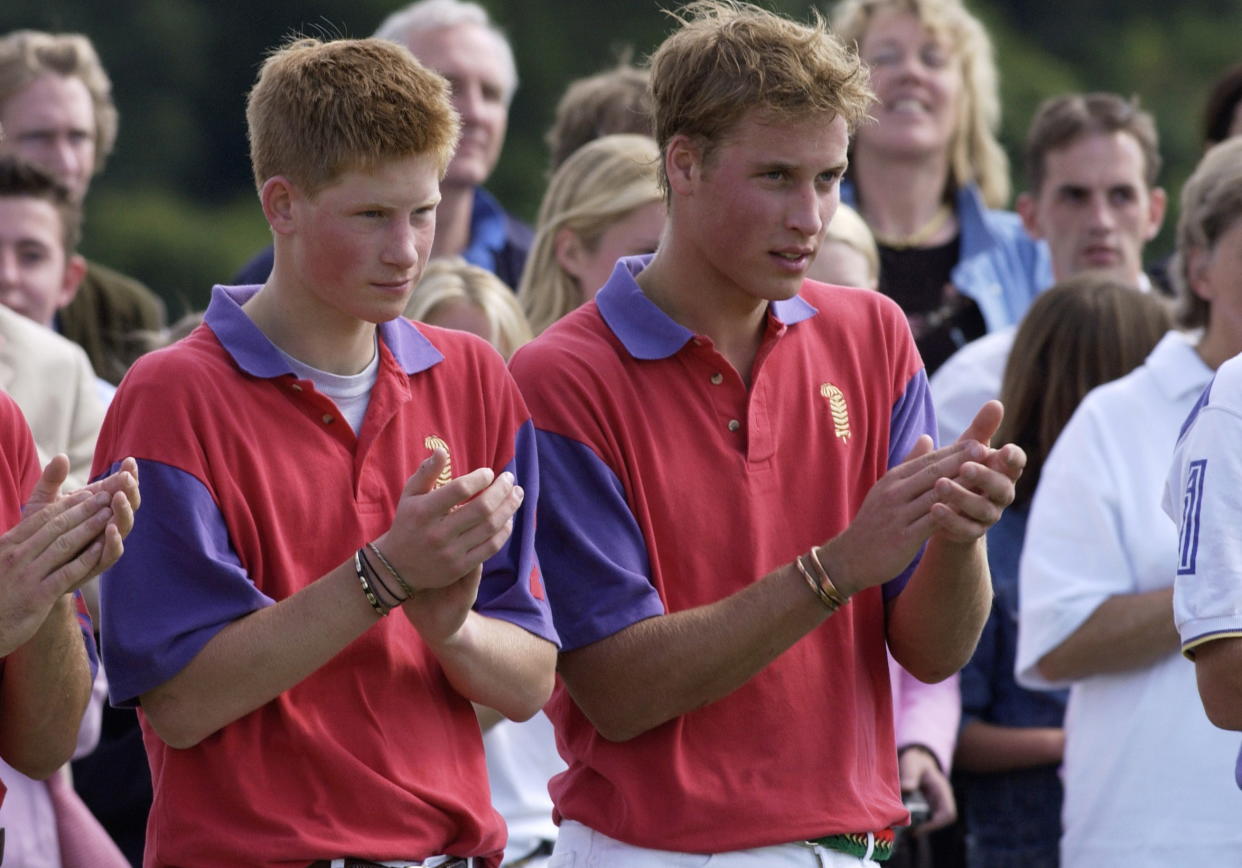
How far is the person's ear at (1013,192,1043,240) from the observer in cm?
648

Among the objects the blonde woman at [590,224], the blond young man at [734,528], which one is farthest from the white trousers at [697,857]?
the blonde woman at [590,224]

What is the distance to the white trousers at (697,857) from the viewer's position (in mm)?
3342

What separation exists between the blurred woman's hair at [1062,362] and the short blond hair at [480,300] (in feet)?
4.28

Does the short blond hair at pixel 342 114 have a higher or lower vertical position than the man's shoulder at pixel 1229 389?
higher

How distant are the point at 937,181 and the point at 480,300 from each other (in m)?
2.22

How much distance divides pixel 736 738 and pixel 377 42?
1.26 metres

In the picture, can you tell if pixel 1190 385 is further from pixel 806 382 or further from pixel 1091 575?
pixel 806 382

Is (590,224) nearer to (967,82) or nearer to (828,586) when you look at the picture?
(828,586)

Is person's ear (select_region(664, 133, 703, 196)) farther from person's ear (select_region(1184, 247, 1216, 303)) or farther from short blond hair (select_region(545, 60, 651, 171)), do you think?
short blond hair (select_region(545, 60, 651, 171))

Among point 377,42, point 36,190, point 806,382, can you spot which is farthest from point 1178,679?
point 36,190

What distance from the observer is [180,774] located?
3135 mm

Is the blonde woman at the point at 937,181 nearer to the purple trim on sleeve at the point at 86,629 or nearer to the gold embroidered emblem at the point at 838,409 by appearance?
the gold embroidered emblem at the point at 838,409

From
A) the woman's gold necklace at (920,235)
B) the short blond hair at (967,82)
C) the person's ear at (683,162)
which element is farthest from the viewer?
the short blond hair at (967,82)

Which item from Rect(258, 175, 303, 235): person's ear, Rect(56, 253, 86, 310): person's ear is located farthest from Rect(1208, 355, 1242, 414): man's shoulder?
Rect(56, 253, 86, 310): person's ear
